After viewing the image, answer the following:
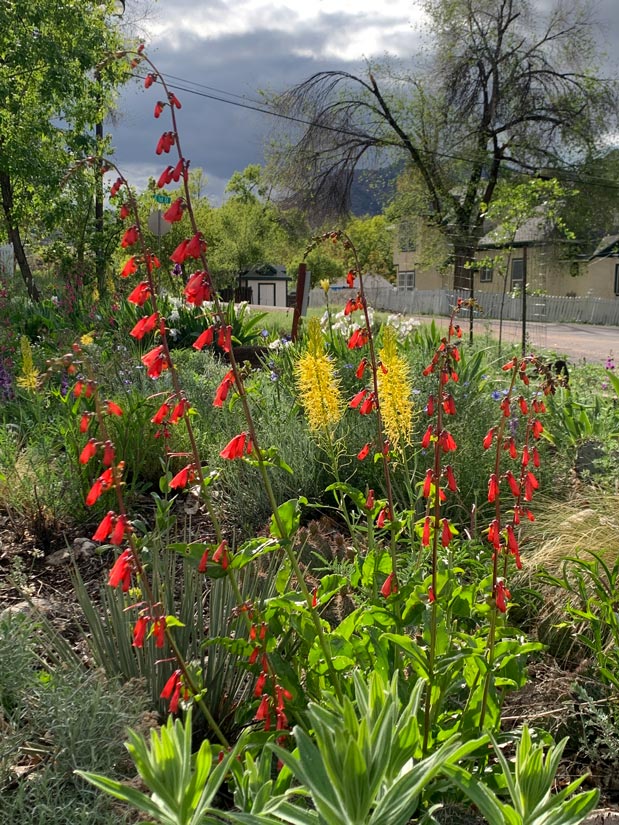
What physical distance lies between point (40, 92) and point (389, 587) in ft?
52.2

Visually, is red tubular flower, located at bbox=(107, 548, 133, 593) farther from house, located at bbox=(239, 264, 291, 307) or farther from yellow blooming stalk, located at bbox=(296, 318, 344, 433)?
house, located at bbox=(239, 264, 291, 307)

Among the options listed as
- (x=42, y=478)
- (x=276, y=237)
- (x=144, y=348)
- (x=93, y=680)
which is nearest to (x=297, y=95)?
(x=276, y=237)

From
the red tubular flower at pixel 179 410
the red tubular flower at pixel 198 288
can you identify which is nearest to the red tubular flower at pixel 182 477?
the red tubular flower at pixel 179 410

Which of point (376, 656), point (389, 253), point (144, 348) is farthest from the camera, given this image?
point (389, 253)

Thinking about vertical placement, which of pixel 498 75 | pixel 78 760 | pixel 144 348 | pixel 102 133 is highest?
pixel 498 75

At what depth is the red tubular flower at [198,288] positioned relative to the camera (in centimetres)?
159

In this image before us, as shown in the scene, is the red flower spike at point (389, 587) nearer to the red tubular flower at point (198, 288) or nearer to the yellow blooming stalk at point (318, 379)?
Answer: the red tubular flower at point (198, 288)

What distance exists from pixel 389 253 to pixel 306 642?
69.0 meters

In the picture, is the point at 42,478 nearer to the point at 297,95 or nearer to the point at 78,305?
the point at 78,305

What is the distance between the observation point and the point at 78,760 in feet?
5.64

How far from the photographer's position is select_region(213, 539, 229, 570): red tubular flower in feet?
5.48

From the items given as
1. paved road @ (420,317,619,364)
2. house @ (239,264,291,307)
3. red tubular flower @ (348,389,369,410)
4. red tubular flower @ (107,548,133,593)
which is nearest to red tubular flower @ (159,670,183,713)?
red tubular flower @ (107,548,133,593)

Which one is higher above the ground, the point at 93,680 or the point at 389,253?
the point at 389,253

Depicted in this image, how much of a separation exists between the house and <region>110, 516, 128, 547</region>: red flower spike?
7285 centimetres
